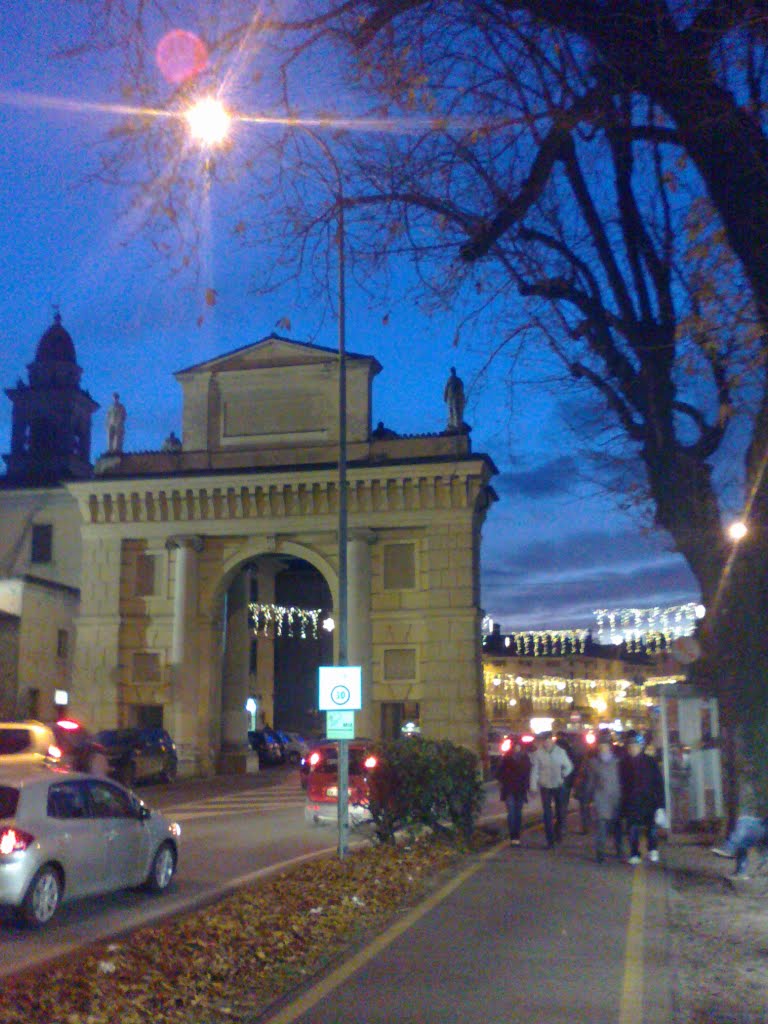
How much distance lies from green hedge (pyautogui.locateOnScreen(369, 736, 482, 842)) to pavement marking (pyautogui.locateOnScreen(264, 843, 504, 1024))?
2.56 m

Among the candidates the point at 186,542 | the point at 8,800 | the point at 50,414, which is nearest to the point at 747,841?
the point at 8,800

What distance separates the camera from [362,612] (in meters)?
41.5

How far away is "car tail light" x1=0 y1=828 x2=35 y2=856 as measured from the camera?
11.0m

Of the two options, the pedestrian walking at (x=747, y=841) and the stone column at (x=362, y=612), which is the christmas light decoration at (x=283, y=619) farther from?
the pedestrian walking at (x=747, y=841)

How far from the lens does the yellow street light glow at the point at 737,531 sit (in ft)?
45.6

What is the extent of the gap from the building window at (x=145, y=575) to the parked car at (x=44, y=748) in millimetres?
16262

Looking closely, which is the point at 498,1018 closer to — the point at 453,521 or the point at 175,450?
the point at 453,521

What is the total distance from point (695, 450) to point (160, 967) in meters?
8.56

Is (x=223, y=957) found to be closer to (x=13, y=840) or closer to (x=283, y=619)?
(x=13, y=840)

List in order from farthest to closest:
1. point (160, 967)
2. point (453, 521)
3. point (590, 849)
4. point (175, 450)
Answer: point (175, 450), point (453, 521), point (590, 849), point (160, 967)

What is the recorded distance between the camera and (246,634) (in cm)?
4672

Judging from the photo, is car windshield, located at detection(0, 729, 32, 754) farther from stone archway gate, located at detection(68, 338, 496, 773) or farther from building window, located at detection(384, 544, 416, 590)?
building window, located at detection(384, 544, 416, 590)

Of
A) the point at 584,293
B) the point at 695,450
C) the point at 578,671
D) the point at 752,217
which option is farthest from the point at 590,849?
the point at 578,671

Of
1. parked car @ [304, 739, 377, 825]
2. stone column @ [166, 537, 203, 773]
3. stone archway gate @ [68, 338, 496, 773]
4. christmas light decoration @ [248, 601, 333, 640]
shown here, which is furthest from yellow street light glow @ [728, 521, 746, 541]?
christmas light decoration @ [248, 601, 333, 640]
